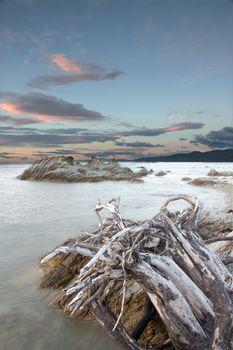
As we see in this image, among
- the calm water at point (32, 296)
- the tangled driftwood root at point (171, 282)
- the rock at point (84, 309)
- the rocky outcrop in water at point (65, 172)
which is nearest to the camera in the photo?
the tangled driftwood root at point (171, 282)

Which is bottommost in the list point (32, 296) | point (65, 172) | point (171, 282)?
point (32, 296)

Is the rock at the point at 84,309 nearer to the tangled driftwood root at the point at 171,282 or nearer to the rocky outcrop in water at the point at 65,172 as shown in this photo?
the tangled driftwood root at the point at 171,282

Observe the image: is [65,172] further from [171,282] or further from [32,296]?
[171,282]

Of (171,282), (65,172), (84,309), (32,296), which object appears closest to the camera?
(171,282)

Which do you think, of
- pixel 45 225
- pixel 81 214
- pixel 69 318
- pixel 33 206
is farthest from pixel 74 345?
pixel 33 206

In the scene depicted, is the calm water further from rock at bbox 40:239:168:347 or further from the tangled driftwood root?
the tangled driftwood root

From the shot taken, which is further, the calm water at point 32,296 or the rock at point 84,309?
the calm water at point 32,296

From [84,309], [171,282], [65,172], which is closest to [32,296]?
[84,309]

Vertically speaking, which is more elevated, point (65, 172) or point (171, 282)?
point (171, 282)

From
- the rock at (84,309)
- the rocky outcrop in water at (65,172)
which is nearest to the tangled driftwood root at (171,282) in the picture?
the rock at (84,309)

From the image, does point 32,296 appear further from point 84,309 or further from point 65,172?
point 65,172

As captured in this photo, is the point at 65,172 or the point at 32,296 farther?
the point at 65,172

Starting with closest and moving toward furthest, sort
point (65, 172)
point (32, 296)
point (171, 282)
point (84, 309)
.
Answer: point (171, 282), point (84, 309), point (32, 296), point (65, 172)

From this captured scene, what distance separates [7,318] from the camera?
5254mm
